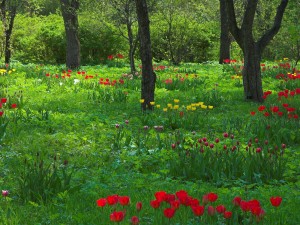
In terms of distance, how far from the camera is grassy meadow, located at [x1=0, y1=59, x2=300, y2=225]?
13.1ft

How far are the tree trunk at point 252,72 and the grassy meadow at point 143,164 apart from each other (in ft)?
0.95

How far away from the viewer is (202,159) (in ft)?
17.8

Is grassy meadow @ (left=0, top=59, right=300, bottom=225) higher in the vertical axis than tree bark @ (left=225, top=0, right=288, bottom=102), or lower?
lower

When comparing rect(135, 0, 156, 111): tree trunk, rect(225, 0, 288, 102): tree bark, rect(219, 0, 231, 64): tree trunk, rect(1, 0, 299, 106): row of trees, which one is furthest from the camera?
rect(219, 0, 231, 64): tree trunk

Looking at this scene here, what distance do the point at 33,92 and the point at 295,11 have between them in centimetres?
764

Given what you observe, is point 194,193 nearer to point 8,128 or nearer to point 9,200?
point 9,200

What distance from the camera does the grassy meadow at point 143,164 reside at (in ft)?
13.1

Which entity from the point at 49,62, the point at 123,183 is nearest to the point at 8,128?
the point at 123,183

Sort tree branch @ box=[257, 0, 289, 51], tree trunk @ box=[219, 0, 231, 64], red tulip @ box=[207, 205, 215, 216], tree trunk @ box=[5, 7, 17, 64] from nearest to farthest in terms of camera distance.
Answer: red tulip @ box=[207, 205, 215, 216], tree branch @ box=[257, 0, 289, 51], tree trunk @ box=[5, 7, 17, 64], tree trunk @ box=[219, 0, 231, 64]

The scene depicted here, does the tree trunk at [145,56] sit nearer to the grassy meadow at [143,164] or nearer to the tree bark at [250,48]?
the grassy meadow at [143,164]

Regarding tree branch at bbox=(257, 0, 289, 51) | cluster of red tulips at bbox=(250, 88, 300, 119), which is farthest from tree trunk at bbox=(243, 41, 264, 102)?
cluster of red tulips at bbox=(250, 88, 300, 119)

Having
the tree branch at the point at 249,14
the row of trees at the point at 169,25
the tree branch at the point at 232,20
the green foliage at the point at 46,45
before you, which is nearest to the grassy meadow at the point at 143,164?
the row of trees at the point at 169,25

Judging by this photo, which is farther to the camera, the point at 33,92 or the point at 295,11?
the point at 295,11

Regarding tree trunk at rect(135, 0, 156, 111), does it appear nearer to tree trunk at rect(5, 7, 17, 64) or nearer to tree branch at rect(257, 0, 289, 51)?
tree branch at rect(257, 0, 289, 51)
